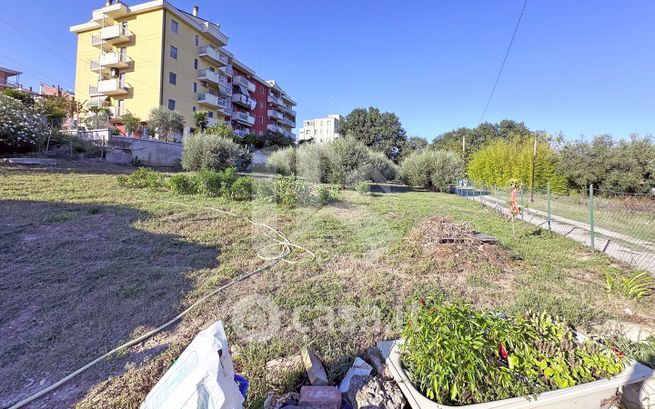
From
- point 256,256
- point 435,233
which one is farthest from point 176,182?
point 435,233

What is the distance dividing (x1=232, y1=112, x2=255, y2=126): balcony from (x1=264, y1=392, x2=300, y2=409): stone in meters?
31.5

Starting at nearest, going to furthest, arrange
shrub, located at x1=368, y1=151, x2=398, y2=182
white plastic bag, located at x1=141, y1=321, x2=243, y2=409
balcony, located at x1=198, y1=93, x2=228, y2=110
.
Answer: white plastic bag, located at x1=141, y1=321, x2=243, y2=409
shrub, located at x1=368, y1=151, x2=398, y2=182
balcony, located at x1=198, y1=93, x2=228, y2=110

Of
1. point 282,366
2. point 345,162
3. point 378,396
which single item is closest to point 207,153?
point 345,162

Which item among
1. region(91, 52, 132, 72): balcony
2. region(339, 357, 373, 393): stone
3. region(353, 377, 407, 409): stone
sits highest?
region(91, 52, 132, 72): balcony

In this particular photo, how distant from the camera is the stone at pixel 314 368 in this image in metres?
1.78

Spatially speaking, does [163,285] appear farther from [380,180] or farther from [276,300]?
[380,180]

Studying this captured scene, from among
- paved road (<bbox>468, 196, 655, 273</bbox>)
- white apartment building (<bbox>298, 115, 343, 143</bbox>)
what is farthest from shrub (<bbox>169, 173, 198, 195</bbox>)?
white apartment building (<bbox>298, 115, 343, 143</bbox>)

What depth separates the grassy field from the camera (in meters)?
2.04

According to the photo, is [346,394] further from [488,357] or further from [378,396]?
[488,357]

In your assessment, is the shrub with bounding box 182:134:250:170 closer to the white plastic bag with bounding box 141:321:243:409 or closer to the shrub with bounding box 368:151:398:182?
the shrub with bounding box 368:151:398:182

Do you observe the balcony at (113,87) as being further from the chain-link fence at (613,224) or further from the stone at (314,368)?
the stone at (314,368)

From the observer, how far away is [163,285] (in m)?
3.08

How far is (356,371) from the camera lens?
186 cm

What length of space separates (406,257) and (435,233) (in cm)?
77
